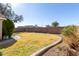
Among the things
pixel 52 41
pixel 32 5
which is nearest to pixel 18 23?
pixel 32 5

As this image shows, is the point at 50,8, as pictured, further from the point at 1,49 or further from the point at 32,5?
the point at 1,49

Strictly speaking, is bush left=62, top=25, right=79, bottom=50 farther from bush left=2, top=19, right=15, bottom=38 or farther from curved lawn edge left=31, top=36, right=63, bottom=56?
bush left=2, top=19, right=15, bottom=38

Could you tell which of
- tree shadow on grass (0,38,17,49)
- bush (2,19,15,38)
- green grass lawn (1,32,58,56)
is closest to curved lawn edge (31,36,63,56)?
green grass lawn (1,32,58,56)

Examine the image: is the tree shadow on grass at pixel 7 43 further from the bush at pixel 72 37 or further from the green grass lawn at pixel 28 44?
the bush at pixel 72 37

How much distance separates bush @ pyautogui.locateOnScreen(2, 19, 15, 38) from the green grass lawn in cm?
14

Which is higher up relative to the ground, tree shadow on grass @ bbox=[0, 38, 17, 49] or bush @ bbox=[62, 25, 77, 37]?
bush @ bbox=[62, 25, 77, 37]

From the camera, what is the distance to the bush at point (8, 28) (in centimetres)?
384

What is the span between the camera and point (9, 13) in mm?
3855

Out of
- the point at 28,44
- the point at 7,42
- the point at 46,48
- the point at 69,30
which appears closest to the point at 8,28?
the point at 7,42

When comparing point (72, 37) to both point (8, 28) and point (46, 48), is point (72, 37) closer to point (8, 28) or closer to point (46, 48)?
point (46, 48)

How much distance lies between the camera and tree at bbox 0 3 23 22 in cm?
382

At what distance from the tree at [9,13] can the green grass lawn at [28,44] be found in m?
0.26

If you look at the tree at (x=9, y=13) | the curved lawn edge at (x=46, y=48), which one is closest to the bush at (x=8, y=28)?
the tree at (x=9, y=13)

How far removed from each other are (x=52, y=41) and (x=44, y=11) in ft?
1.68
